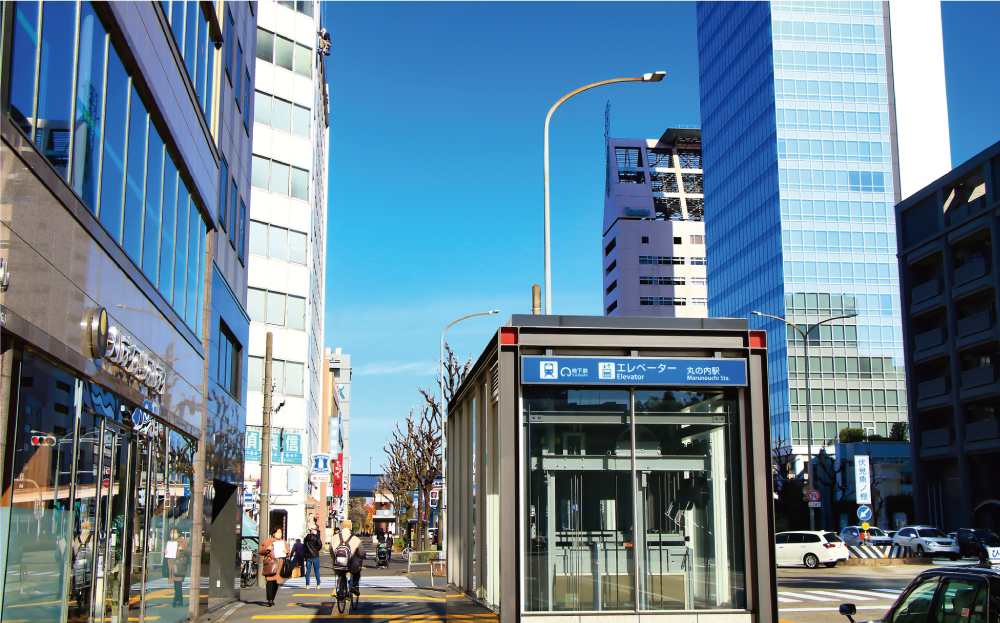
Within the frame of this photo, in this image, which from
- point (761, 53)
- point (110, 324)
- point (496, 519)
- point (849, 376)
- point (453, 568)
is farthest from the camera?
point (761, 53)

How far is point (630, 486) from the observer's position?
10945mm

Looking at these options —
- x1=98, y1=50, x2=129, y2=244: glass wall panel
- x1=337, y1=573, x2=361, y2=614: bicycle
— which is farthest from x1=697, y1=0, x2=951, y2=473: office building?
x1=98, y1=50, x2=129, y2=244: glass wall panel

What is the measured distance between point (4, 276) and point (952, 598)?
8.07 metres

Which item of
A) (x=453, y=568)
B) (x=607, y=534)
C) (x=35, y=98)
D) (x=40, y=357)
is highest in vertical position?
(x=35, y=98)

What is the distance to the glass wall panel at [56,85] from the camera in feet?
27.0

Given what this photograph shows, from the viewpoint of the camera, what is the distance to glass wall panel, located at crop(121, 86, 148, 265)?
37.9ft

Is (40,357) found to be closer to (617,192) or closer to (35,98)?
(35,98)

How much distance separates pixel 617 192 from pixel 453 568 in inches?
5421

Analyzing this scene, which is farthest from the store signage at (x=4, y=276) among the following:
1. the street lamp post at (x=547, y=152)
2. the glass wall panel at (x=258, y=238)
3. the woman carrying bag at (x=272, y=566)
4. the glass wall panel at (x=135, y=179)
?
the glass wall panel at (x=258, y=238)

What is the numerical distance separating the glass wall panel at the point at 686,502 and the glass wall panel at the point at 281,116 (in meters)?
39.3

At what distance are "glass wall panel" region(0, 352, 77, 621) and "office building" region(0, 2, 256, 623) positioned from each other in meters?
0.02

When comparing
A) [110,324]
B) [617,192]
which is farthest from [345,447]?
[110,324]

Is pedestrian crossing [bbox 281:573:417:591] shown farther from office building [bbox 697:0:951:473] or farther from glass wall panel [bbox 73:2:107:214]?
office building [bbox 697:0:951:473]

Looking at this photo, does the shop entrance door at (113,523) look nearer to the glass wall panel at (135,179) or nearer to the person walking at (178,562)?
the glass wall panel at (135,179)
